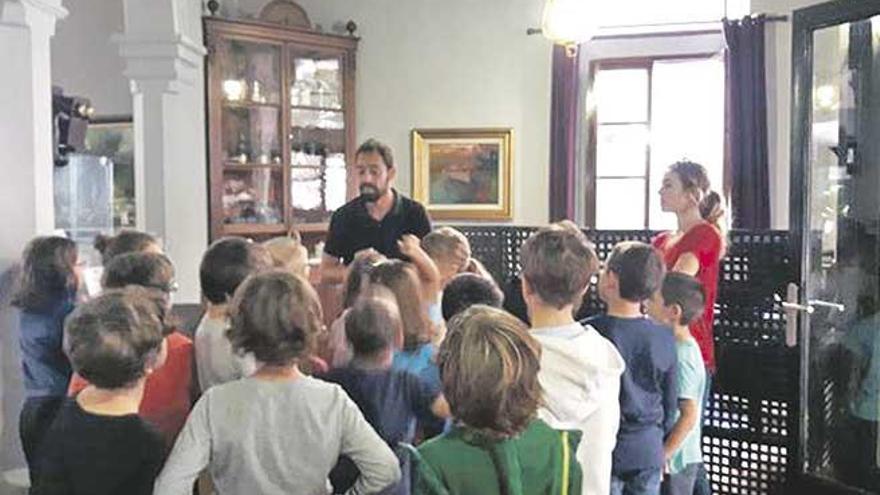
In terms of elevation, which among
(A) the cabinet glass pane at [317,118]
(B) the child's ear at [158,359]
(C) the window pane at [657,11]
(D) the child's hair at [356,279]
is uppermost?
(C) the window pane at [657,11]

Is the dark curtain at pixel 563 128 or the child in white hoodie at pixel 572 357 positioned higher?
the dark curtain at pixel 563 128

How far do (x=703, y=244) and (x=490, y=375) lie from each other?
5.93ft

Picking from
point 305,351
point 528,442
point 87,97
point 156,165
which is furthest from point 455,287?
point 87,97

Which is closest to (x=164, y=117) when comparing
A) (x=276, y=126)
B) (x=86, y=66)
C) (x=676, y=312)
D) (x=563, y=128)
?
(x=276, y=126)

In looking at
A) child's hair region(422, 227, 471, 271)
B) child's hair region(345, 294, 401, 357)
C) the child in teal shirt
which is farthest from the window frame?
child's hair region(345, 294, 401, 357)

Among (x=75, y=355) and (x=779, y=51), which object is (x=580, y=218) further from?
(x=75, y=355)

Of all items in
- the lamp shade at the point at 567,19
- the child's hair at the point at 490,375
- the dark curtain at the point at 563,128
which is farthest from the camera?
the dark curtain at the point at 563,128

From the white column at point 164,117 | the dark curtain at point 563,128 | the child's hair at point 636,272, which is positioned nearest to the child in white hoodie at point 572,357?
the child's hair at point 636,272

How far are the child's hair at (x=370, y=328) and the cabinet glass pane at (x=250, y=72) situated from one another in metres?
3.83

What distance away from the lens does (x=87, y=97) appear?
5973 mm

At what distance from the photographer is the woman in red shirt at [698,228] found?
305cm

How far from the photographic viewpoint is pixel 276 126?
5750 mm

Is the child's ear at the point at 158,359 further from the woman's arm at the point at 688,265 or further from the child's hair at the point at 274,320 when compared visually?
the woman's arm at the point at 688,265

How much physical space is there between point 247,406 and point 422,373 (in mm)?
505
